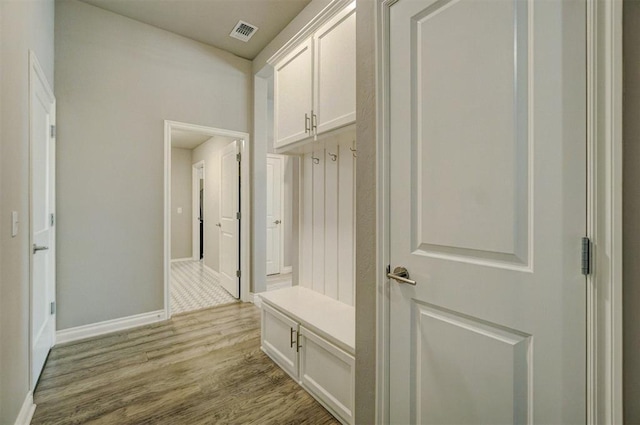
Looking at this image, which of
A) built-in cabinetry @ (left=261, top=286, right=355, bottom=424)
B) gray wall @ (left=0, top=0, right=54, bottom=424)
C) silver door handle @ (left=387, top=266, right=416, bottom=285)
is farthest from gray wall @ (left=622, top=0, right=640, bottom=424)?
gray wall @ (left=0, top=0, right=54, bottom=424)

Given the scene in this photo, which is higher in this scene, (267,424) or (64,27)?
(64,27)

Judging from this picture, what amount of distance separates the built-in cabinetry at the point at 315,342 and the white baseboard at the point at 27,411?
4.50ft

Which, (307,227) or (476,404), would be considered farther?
(307,227)

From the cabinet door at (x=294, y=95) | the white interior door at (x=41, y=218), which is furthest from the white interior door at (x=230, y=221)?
the white interior door at (x=41, y=218)

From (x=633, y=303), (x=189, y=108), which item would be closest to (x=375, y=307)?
(x=633, y=303)

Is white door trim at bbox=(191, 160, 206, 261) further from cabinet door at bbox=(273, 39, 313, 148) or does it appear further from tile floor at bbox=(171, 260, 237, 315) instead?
cabinet door at bbox=(273, 39, 313, 148)

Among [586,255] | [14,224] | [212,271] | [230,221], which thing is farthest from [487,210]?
[212,271]

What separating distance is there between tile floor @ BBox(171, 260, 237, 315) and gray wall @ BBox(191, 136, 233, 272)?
26cm

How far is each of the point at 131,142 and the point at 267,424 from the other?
2704mm

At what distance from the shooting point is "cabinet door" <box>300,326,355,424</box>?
155 cm

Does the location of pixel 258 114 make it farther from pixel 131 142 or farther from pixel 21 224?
pixel 21 224

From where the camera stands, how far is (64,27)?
249 cm

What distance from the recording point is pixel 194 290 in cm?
411

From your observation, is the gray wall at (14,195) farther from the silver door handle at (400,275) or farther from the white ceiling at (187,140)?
the white ceiling at (187,140)
